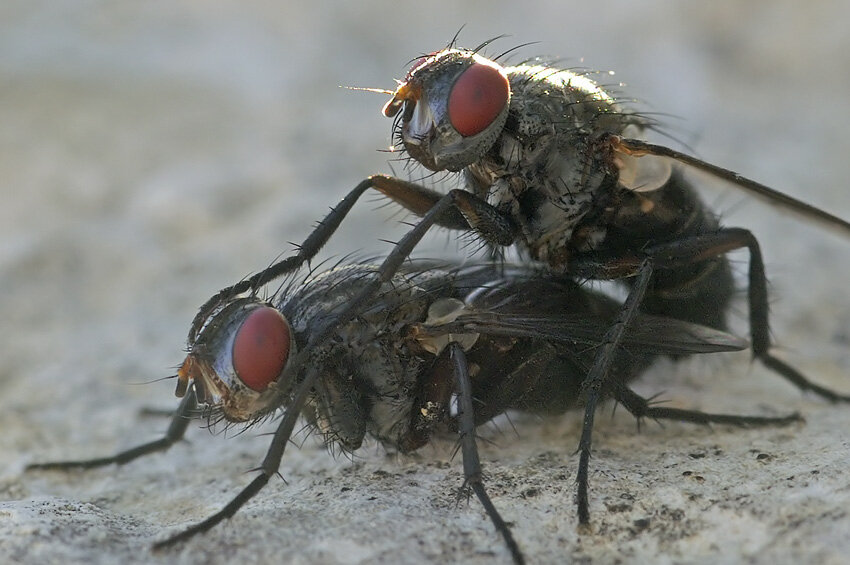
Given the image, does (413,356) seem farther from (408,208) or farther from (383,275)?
(408,208)

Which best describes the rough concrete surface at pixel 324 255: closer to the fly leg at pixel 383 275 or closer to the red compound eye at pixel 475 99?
the fly leg at pixel 383 275

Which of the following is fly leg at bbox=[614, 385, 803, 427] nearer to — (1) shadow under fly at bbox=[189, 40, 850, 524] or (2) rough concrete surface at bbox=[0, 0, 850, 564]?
(2) rough concrete surface at bbox=[0, 0, 850, 564]

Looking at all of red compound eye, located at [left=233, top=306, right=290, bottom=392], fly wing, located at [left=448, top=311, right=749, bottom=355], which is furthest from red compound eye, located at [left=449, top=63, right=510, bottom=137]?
red compound eye, located at [left=233, top=306, right=290, bottom=392]

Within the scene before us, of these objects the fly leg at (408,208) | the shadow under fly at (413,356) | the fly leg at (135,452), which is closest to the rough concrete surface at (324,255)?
the fly leg at (135,452)

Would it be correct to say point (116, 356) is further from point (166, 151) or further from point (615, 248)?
point (615, 248)

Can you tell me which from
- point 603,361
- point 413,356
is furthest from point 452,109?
point 603,361

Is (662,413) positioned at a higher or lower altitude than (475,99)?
lower
